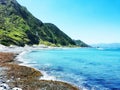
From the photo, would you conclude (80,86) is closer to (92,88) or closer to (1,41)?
(92,88)

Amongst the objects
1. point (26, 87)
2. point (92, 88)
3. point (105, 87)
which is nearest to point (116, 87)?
point (105, 87)

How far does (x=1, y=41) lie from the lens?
198m

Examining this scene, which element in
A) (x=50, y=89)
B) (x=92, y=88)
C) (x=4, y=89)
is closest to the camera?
(x=4, y=89)

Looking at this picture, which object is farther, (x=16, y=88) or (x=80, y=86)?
(x=80, y=86)

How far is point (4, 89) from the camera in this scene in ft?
102

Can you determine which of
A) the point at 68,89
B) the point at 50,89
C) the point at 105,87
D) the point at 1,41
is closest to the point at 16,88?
the point at 50,89

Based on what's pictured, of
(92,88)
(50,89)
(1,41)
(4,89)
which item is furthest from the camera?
(1,41)

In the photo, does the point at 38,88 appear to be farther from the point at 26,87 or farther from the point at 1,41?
the point at 1,41

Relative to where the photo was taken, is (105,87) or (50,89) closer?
(50,89)

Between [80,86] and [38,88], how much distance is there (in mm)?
7962

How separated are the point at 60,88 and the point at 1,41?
17119 centimetres

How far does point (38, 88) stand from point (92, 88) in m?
8.83

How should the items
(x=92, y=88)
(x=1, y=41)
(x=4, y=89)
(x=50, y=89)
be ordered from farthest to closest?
1. (x=1, y=41)
2. (x=92, y=88)
3. (x=50, y=89)
4. (x=4, y=89)

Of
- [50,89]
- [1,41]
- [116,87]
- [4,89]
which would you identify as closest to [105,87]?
[116,87]
